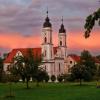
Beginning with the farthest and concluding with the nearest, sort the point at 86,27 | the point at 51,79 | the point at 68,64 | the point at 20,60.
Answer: the point at 68,64, the point at 51,79, the point at 20,60, the point at 86,27

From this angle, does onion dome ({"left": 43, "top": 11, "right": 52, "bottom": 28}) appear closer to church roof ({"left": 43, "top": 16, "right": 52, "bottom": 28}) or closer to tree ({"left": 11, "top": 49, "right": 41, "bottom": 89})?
church roof ({"left": 43, "top": 16, "right": 52, "bottom": 28})

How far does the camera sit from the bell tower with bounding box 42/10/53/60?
523ft

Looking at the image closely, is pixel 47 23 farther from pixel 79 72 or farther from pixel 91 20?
pixel 91 20

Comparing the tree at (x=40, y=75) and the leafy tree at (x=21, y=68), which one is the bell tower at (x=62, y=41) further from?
the leafy tree at (x=21, y=68)

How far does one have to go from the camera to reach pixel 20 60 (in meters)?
70.8

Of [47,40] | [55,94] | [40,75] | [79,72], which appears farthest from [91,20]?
[47,40]

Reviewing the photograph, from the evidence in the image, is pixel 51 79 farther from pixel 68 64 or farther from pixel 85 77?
pixel 85 77

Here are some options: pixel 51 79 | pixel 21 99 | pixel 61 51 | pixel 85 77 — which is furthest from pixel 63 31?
pixel 21 99

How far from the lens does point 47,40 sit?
160 metres

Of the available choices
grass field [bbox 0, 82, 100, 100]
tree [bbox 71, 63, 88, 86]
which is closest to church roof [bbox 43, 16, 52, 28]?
tree [bbox 71, 63, 88, 86]

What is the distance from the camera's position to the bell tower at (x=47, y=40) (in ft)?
523

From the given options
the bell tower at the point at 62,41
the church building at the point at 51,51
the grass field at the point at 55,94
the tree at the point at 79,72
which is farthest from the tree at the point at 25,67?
the bell tower at the point at 62,41

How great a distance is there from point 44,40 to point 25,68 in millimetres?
90241

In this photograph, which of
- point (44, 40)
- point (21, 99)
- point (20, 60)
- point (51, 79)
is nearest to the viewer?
point (21, 99)
